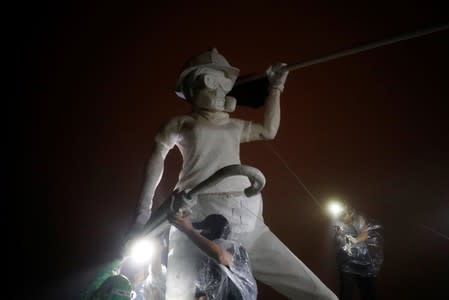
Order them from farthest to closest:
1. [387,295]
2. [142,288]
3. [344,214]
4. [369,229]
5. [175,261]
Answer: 1. [387,295]
2. [344,214]
3. [369,229]
4. [142,288]
5. [175,261]

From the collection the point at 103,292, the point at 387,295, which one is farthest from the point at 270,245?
the point at 387,295

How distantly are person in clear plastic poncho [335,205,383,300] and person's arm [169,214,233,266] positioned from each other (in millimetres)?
1159

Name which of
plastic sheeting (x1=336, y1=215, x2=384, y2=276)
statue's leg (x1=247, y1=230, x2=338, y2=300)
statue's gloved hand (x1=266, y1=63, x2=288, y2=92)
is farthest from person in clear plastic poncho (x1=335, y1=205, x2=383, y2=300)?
statue's gloved hand (x1=266, y1=63, x2=288, y2=92)

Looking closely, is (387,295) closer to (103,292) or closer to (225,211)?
(225,211)

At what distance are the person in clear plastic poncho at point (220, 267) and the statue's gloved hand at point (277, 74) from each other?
0.77 metres

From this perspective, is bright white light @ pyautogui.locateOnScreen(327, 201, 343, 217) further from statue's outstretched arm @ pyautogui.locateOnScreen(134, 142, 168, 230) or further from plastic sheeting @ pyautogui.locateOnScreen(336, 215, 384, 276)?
statue's outstretched arm @ pyautogui.locateOnScreen(134, 142, 168, 230)

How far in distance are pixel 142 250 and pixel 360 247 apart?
130 cm

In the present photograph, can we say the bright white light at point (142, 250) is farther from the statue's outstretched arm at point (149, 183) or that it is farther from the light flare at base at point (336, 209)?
the light flare at base at point (336, 209)

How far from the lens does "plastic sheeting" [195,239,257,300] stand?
1.16 m

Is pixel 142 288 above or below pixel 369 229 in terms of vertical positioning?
below

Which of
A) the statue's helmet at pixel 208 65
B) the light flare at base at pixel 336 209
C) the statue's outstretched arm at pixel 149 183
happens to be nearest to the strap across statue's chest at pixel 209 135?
the statue's outstretched arm at pixel 149 183

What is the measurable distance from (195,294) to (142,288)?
1.12 ft

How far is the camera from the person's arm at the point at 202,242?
118 cm

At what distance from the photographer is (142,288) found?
1.44 meters
